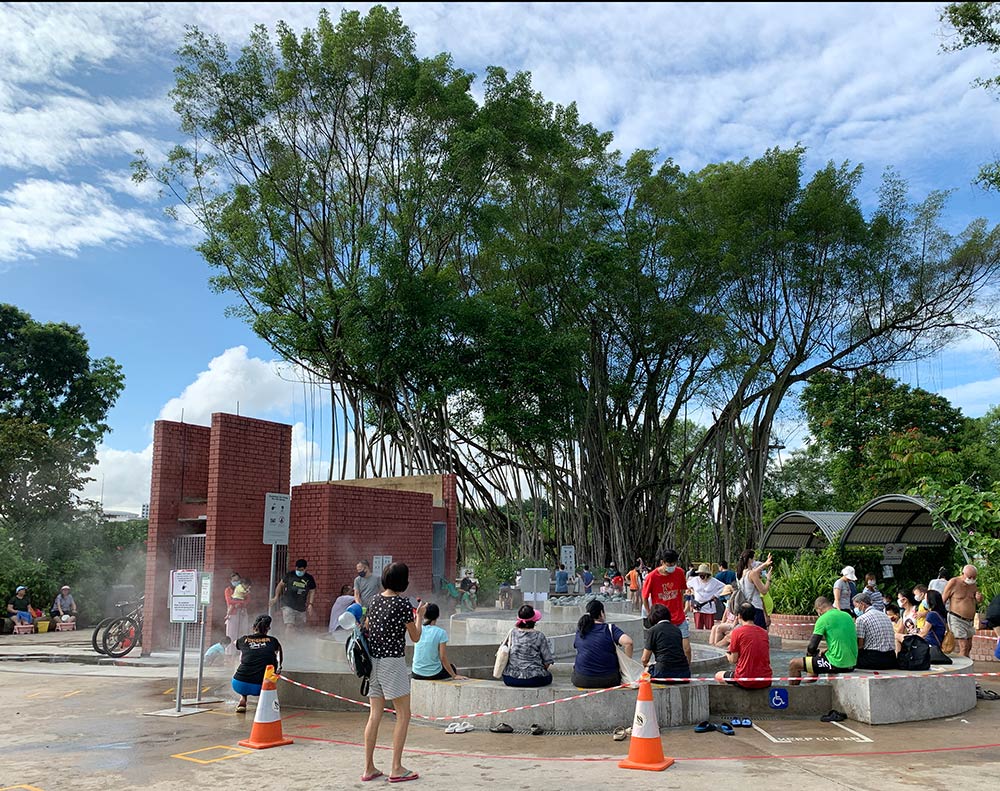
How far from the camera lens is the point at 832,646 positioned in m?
8.82

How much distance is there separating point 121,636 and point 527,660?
8.92m

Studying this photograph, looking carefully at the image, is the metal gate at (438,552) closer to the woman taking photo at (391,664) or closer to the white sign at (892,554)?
the white sign at (892,554)

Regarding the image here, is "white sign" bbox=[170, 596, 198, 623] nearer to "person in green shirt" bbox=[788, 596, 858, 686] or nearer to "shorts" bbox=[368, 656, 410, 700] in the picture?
"shorts" bbox=[368, 656, 410, 700]

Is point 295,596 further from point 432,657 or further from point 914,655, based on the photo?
point 914,655

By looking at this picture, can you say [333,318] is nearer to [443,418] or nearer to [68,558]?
[443,418]

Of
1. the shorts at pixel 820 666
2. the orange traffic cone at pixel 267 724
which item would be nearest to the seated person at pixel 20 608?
the orange traffic cone at pixel 267 724

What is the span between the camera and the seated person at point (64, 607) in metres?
20.7

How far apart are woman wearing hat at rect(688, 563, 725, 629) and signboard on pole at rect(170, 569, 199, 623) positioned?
27.3ft

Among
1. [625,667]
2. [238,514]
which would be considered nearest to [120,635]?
[238,514]

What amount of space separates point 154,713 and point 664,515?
24522 mm

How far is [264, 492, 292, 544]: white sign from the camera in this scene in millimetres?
13219

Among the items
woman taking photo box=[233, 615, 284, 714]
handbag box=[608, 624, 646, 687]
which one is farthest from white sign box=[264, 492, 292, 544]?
handbag box=[608, 624, 646, 687]

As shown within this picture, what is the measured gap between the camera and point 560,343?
82.9 feet

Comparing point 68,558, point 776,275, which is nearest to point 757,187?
point 776,275
